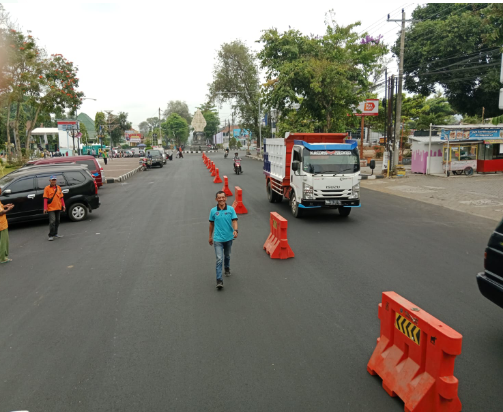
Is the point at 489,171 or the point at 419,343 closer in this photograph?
the point at 419,343

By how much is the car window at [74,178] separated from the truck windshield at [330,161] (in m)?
7.64

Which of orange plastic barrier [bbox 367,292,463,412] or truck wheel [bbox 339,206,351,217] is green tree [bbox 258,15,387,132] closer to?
truck wheel [bbox 339,206,351,217]

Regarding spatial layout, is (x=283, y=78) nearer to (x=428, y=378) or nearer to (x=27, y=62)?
(x=27, y=62)

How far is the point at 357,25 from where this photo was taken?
106ft

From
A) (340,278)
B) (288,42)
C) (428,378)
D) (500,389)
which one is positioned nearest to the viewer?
(428,378)

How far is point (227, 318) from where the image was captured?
600 centimetres

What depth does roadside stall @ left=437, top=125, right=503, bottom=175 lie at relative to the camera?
84.6ft

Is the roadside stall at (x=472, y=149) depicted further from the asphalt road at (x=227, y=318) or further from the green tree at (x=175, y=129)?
the green tree at (x=175, y=129)

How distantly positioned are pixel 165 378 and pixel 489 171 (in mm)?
27839

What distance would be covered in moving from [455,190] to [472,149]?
799 cm

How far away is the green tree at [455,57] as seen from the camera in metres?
35.9

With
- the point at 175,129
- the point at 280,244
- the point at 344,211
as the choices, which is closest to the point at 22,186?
the point at 280,244

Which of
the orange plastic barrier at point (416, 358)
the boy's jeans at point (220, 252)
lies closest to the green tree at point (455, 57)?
the boy's jeans at point (220, 252)

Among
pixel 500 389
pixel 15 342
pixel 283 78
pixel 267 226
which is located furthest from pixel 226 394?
pixel 283 78
